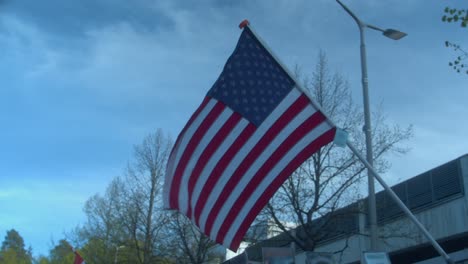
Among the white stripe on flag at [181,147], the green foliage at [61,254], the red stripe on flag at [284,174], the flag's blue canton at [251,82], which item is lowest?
the red stripe on flag at [284,174]

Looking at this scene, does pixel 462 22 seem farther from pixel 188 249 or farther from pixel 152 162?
pixel 152 162

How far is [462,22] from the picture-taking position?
34.7 feet

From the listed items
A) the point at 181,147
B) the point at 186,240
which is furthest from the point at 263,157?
the point at 186,240

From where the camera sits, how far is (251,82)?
10430 mm

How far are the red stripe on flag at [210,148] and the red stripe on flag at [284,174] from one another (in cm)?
104

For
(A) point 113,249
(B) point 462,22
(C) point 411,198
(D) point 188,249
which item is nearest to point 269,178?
(B) point 462,22

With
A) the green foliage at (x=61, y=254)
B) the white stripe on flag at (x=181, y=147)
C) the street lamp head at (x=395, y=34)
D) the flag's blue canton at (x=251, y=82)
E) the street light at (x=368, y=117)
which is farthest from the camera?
the green foliage at (x=61, y=254)

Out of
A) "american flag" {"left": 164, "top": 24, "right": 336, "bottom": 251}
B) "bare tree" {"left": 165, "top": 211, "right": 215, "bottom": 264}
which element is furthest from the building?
"american flag" {"left": 164, "top": 24, "right": 336, "bottom": 251}

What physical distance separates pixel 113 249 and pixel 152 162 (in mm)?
4897

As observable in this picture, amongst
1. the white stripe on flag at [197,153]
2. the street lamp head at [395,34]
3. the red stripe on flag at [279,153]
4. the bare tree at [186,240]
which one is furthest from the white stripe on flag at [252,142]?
the bare tree at [186,240]

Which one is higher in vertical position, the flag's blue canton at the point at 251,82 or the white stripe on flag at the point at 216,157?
the flag's blue canton at the point at 251,82

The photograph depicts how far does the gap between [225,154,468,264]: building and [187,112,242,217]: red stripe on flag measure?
26.9 ft

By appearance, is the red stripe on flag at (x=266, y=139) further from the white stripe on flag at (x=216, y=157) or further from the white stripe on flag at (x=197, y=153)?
the white stripe on flag at (x=197, y=153)

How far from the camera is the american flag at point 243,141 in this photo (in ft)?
33.2
